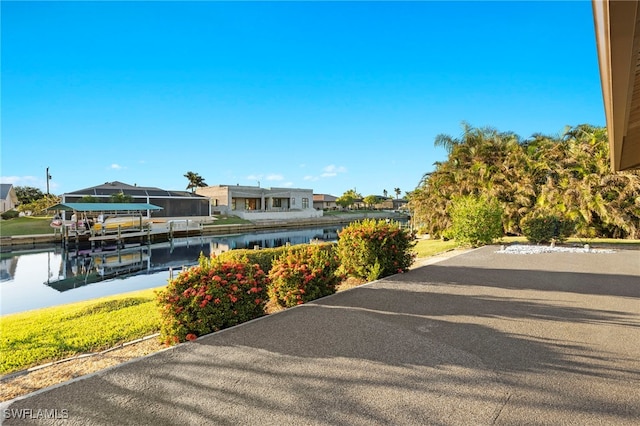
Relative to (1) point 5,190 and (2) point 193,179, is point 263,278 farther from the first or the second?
(2) point 193,179

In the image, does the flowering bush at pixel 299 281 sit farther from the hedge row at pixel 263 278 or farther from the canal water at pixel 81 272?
the canal water at pixel 81 272

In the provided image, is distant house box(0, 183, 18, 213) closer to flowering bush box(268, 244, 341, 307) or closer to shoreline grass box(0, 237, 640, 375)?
shoreline grass box(0, 237, 640, 375)

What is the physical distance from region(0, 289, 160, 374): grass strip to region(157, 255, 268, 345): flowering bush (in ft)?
4.67

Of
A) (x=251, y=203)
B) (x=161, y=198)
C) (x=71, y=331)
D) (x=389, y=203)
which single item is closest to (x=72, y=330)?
(x=71, y=331)

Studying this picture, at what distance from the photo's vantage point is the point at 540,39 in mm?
11273

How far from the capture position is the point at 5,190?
4438 cm

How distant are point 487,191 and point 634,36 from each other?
17001 millimetres

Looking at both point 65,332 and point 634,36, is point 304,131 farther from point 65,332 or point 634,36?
point 634,36

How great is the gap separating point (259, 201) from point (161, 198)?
14236mm

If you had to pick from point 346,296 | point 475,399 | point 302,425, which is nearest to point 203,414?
point 302,425

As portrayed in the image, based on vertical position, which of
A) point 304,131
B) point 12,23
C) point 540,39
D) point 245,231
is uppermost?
point 304,131

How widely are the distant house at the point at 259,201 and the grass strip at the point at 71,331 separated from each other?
32.4m

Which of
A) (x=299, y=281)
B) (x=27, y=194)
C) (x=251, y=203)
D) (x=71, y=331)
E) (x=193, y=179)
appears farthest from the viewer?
(x=193, y=179)

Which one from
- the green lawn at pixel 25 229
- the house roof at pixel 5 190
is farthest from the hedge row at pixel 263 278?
the house roof at pixel 5 190
